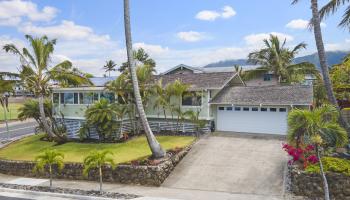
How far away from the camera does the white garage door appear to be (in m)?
21.8

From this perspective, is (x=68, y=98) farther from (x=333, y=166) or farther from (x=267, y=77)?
(x=267, y=77)

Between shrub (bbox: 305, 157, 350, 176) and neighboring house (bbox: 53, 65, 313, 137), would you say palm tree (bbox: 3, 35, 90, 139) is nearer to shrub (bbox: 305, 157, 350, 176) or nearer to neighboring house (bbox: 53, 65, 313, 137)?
neighboring house (bbox: 53, 65, 313, 137)

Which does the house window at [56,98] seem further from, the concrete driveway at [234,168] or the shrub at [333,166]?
the shrub at [333,166]

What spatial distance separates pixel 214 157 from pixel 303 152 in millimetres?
4899

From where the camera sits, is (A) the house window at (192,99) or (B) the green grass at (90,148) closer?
(B) the green grass at (90,148)

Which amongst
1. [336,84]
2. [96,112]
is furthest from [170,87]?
[336,84]

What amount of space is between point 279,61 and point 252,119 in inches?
452

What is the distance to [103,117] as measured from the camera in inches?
876

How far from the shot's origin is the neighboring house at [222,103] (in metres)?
21.8

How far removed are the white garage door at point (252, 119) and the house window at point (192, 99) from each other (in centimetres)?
163

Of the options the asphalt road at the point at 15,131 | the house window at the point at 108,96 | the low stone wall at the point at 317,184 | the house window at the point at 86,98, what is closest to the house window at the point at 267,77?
the house window at the point at 108,96

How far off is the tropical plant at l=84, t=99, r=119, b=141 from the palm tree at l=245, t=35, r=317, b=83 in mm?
17468

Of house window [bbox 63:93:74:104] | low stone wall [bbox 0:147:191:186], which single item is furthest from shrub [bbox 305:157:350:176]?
house window [bbox 63:93:74:104]

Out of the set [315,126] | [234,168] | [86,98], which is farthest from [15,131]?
[315,126]
